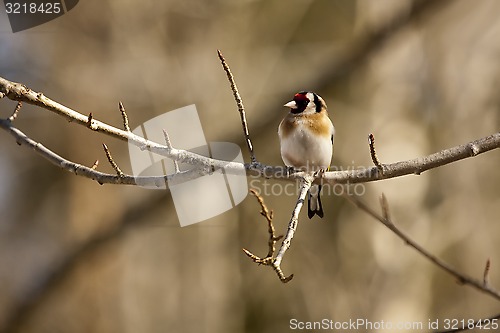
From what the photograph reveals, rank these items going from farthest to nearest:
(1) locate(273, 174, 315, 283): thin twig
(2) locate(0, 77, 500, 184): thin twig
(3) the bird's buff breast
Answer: (3) the bird's buff breast
(2) locate(0, 77, 500, 184): thin twig
(1) locate(273, 174, 315, 283): thin twig

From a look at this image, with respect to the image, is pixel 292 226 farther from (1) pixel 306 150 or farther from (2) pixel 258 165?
(1) pixel 306 150

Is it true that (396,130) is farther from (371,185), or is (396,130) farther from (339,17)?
(339,17)

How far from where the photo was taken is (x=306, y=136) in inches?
126

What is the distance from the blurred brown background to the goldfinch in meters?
3.16

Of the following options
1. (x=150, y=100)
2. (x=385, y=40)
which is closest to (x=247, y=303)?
(x=150, y=100)

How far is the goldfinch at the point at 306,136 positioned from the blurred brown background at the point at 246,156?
3159mm

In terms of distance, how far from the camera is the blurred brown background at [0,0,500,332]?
673cm

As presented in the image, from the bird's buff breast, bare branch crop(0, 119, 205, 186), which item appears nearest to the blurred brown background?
the bird's buff breast

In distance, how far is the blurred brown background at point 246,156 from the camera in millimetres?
6727

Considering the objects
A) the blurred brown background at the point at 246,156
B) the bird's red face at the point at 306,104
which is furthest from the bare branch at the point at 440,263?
the blurred brown background at the point at 246,156

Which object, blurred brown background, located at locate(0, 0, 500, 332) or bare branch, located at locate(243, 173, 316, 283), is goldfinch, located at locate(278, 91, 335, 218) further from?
blurred brown background, located at locate(0, 0, 500, 332)

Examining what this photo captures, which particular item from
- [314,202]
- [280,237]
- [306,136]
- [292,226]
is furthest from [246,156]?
[280,237]

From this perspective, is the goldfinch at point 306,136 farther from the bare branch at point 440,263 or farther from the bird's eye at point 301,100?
the bare branch at point 440,263

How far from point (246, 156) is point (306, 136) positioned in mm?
4100
